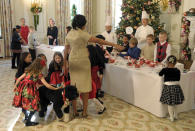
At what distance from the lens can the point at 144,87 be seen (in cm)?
367

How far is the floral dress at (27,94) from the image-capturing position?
3.14 meters

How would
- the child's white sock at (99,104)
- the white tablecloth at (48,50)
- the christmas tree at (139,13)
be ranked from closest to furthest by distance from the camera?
the child's white sock at (99,104)
the white tablecloth at (48,50)
the christmas tree at (139,13)

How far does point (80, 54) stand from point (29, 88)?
89cm

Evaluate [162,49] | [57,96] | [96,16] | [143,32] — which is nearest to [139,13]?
[143,32]

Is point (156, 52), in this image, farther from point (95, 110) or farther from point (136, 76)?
point (95, 110)

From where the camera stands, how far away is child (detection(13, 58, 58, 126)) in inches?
123

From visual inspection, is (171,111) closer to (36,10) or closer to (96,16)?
(36,10)

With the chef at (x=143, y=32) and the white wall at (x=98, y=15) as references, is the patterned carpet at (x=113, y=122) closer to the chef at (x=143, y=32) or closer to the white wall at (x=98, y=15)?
the chef at (x=143, y=32)

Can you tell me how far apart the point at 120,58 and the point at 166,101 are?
5.73ft

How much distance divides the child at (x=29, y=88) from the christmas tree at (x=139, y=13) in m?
4.49

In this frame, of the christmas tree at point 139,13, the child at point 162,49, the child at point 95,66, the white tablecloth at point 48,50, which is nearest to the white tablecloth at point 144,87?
the child at point 95,66

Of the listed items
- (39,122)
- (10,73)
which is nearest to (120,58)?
(39,122)

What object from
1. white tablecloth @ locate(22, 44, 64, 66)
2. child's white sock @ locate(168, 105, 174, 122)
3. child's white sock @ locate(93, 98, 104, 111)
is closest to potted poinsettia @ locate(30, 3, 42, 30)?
white tablecloth @ locate(22, 44, 64, 66)

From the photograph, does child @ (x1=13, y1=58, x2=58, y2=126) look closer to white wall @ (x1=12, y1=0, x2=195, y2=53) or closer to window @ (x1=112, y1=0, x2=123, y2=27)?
white wall @ (x1=12, y1=0, x2=195, y2=53)
